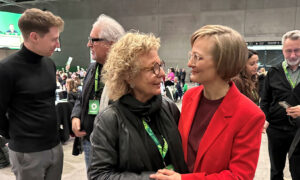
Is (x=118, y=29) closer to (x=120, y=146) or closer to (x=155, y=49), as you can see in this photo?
(x=155, y=49)

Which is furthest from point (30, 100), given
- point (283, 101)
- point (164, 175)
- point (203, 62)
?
point (283, 101)

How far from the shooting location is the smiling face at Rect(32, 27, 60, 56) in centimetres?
156

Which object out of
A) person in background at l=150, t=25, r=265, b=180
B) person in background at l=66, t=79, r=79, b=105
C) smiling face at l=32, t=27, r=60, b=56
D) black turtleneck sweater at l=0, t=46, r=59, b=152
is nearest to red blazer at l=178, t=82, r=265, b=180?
person in background at l=150, t=25, r=265, b=180

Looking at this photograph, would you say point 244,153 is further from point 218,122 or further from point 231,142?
point 218,122

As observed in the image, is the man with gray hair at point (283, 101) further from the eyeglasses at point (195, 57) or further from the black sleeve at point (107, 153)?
the black sleeve at point (107, 153)

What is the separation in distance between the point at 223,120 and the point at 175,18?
16993mm

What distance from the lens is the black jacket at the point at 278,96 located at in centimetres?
229

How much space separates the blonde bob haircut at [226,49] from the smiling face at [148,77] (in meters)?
0.26

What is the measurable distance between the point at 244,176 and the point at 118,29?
1289 mm

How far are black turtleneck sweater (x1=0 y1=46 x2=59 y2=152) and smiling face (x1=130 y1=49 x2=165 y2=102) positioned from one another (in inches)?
37.9

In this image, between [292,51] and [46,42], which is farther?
[292,51]

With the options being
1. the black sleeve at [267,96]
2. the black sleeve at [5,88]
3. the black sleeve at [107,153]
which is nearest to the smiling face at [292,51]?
Answer: the black sleeve at [267,96]

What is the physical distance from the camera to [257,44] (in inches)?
585

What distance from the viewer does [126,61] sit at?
3.17 ft
